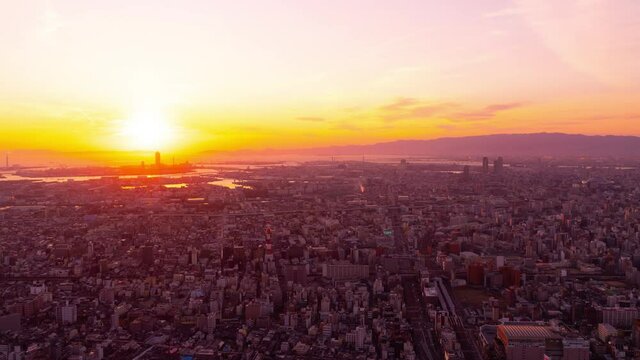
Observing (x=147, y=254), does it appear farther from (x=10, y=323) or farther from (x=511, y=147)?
(x=511, y=147)

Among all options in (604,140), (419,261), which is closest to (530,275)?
(419,261)

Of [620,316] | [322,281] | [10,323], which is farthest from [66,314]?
[620,316]

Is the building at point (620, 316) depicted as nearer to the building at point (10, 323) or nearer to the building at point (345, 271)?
the building at point (345, 271)

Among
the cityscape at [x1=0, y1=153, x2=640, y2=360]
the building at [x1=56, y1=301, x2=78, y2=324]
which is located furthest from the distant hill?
the building at [x1=56, y1=301, x2=78, y2=324]

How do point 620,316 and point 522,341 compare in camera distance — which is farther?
point 620,316

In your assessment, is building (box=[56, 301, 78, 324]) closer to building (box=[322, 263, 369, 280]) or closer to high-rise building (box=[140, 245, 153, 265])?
high-rise building (box=[140, 245, 153, 265])

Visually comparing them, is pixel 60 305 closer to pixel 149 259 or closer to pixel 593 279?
pixel 149 259

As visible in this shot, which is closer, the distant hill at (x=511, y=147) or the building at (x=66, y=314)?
the building at (x=66, y=314)

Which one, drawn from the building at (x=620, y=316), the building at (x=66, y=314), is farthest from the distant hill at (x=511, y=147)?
the building at (x=66, y=314)

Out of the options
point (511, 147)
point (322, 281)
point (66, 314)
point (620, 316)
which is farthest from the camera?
point (511, 147)

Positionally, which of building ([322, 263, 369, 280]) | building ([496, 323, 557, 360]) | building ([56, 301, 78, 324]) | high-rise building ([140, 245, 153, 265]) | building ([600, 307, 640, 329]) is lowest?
building ([600, 307, 640, 329])
